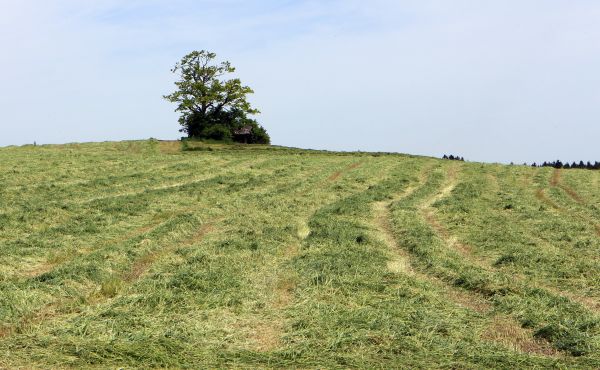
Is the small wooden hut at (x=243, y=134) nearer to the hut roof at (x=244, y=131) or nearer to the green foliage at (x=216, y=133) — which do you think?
the hut roof at (x=244, y=131)

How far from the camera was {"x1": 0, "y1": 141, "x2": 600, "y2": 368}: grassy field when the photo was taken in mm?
7375

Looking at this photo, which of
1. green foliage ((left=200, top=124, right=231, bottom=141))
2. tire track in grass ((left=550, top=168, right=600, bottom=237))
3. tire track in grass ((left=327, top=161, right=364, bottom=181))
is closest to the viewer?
tire track in grass ((left=550, top=168, right=600, bottom=237))

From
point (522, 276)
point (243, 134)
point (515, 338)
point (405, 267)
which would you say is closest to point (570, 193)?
point (522, 276)

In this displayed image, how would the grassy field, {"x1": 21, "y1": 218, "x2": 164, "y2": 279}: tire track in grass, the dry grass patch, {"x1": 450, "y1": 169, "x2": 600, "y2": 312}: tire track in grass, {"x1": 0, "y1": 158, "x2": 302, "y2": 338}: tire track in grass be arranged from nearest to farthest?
the grassy field < the dry grass patch < {"x1": 0, "y1": 158, "x2": 302, "y2": 338}: tire track in grass < {"x1": 450, "y1": 169, "x2": 600, "y2": 312}: tire track in grass < {"x1": 21, "y1": 218, "x2": 164, "y2": 279}: tire track in grass

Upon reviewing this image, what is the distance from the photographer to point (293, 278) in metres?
10.9

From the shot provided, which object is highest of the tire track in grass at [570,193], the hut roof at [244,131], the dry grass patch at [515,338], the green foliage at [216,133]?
the hut roof at [244,131]

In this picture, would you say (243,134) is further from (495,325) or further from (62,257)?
(495,325)

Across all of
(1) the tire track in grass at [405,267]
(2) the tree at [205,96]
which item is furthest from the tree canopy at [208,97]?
(1) the tire track in grass at [405,267]

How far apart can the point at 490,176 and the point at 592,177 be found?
7288 mm

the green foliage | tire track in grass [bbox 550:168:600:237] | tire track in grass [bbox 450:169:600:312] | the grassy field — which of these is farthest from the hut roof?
tire track in grass [bbox 450:169:600:312]

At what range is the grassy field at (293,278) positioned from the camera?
738 centimetres

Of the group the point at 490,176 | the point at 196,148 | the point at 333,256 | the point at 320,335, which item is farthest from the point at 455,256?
the point at 196,148

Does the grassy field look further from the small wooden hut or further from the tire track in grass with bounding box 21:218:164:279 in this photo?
the small wooden hut

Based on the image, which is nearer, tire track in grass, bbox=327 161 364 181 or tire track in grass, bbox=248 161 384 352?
tire track in grass, bbox=248 161 384 352
